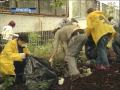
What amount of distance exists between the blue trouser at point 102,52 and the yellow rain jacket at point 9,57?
172 cm

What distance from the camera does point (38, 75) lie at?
8.28 meters

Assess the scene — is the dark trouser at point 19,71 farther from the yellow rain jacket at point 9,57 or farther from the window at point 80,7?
the window at point 80,7

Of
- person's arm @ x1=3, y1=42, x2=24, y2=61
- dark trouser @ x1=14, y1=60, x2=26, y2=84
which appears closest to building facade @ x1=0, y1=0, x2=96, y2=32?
dark trouser @ x1=14, y1=60, x2=26, y2=84

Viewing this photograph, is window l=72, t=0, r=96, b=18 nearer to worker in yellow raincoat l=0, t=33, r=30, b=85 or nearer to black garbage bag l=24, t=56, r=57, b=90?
worker in yellow raincoat l=0, t=33, r=30, b=85

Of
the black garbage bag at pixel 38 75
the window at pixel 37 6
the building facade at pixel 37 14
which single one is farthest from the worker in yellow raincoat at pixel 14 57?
the window at pixel 37 6

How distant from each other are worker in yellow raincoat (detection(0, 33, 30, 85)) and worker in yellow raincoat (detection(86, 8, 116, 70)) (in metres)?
1.68

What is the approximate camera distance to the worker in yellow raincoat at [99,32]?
9.54 metres

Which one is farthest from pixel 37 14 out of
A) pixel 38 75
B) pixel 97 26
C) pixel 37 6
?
pixel 38 75

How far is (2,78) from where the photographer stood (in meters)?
8.86

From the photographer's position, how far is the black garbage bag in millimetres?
8141

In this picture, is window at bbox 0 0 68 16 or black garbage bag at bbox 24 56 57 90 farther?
window at bbox 0 0 68 16

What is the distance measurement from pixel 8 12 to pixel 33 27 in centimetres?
196

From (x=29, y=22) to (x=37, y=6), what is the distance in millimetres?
2845

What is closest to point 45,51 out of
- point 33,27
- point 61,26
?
point 61,26
